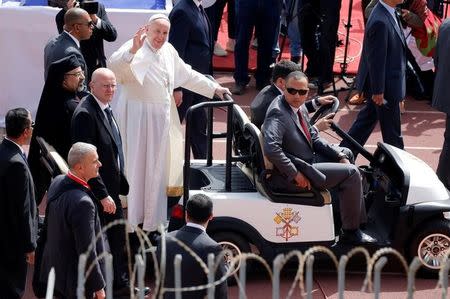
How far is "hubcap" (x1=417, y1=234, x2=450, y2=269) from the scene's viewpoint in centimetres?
782

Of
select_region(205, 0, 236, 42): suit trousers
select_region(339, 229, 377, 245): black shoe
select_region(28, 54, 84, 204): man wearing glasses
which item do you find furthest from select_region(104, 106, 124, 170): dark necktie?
select_region(205, 0, 236, 42): suit trousers

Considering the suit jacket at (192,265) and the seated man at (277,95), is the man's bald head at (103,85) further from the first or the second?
the suit jacket at (192,265)

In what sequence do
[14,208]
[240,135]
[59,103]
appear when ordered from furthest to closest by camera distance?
1. [240,135]
2. [59,103]
3. [14,208]

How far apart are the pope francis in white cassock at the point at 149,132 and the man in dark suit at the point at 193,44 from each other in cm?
148

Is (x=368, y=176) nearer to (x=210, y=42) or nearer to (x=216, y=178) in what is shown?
(x=216, y=178)

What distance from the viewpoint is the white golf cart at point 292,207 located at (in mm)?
7562

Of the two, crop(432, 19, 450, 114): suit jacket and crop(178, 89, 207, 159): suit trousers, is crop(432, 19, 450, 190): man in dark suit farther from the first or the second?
crop(178, 89, 207, 159): suit trousers

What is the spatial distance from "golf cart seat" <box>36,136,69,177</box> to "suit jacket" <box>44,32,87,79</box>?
0.98 m

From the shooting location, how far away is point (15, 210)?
6.77 m

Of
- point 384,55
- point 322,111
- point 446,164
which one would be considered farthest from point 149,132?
point 446,164

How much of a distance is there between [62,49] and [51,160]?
1562 millimetres

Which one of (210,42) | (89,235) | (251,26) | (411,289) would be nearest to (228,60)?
(251,26)

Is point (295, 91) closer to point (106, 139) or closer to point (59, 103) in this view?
point (106, 139)

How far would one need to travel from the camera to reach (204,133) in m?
9.80
